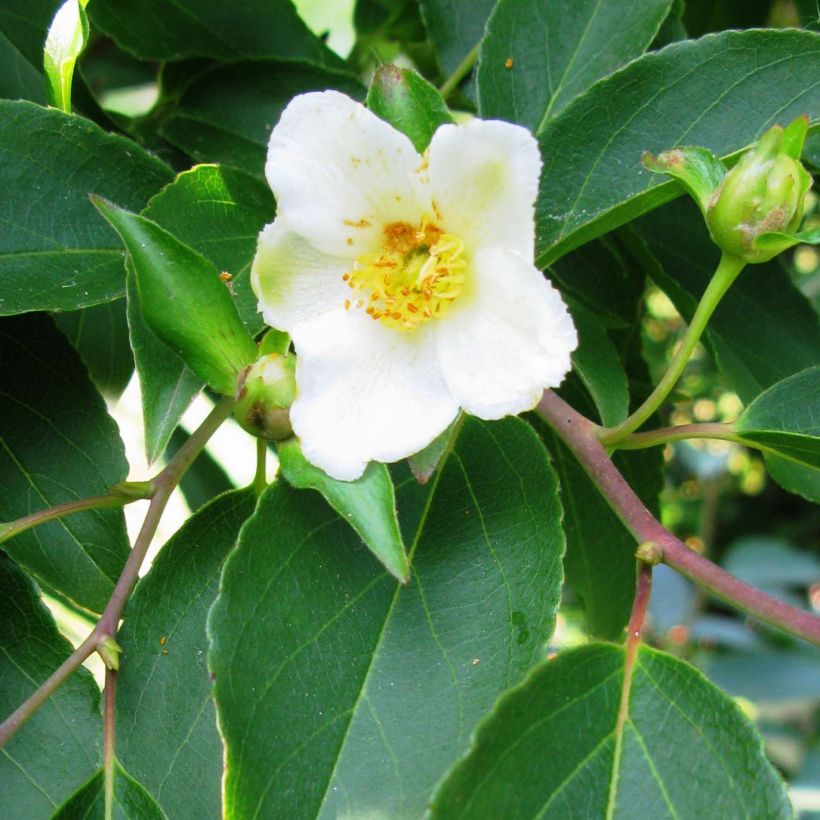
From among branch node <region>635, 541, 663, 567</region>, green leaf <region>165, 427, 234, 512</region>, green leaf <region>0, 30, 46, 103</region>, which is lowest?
green leaf <region>165, 427, 234, 512</region>

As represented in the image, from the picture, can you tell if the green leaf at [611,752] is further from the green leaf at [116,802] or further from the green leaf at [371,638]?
the green leaf at [116,802]

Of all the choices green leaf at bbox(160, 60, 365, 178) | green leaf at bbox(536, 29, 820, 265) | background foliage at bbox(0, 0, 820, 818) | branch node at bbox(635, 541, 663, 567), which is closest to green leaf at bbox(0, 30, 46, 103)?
background foliage at bbox(0, 0, 820, 818)

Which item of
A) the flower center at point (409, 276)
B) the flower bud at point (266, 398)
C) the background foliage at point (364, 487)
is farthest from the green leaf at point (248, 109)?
the flower bud at point (266, 398)

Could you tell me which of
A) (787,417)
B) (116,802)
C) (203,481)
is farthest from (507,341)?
(203,481)

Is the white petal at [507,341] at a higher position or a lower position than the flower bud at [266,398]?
lower

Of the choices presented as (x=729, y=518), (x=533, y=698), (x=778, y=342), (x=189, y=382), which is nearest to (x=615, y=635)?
(x=778, y=342)

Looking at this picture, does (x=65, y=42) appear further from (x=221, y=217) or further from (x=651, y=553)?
(x=651, y=553)

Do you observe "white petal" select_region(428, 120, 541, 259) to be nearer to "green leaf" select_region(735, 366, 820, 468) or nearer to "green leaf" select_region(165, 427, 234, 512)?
"green leaf" select_region(735, 366, 820, 468)
